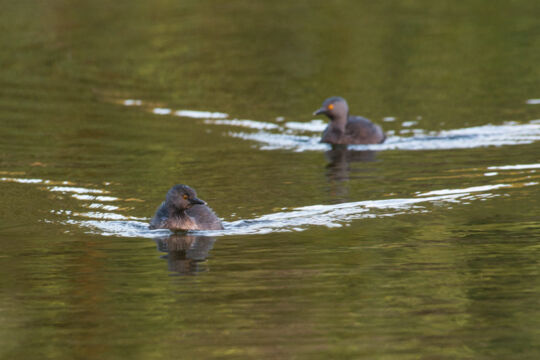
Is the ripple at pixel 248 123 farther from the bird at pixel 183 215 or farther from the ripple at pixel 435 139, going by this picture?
the bird at pixel 183 215

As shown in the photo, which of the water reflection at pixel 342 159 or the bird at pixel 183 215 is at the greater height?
the water reflection at pixel 342 159

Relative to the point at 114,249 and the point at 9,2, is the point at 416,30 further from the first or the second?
the point at 114,249

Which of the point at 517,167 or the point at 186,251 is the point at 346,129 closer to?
the point at 517,167

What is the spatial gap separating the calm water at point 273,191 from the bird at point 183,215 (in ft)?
0.85

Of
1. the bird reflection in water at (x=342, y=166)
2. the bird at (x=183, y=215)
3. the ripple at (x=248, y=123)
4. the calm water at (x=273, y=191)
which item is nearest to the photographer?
the calm water at (x=273, y=191)

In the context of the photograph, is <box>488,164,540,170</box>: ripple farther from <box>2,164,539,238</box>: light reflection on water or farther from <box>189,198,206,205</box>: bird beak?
<box>189,198,206,205</box>: bird beak

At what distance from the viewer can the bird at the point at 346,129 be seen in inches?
893

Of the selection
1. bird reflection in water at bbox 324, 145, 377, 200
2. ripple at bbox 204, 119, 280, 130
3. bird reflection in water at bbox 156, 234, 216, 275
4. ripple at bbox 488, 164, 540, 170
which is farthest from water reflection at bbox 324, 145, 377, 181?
bird reflection in water at bbox 156, 234, 216, 275

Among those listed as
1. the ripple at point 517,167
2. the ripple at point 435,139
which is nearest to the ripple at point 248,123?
the ripple at point 435,139

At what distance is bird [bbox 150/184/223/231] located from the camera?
590 inches

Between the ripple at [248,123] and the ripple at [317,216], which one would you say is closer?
the ripple at [317,216]

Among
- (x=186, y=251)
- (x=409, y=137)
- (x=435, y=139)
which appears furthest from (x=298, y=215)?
(x=409, y=137)

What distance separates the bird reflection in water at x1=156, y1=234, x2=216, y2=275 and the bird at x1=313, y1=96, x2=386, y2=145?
8.45 metres

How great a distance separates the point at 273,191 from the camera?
1750 centimetres
